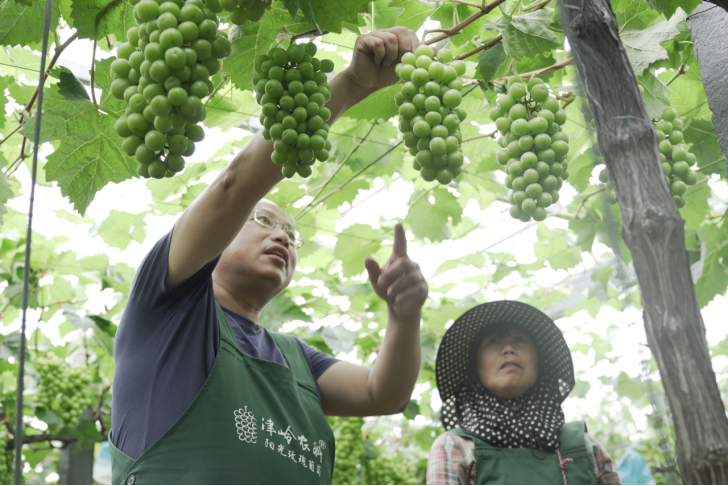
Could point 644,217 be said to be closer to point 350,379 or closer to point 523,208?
point 523,208

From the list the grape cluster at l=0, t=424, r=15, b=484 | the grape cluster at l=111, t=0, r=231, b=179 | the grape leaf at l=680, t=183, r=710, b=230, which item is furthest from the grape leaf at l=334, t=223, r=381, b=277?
the grape cluster at l=0, t=424, r=15, b=484

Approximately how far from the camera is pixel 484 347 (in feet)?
6.91

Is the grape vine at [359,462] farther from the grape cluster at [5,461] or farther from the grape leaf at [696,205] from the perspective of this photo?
the grape leaf at [696,205]

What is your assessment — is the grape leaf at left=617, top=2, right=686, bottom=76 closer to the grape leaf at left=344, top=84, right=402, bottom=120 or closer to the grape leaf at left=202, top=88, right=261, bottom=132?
the grape leaf at left=344, top=84, right=402, bottom=120

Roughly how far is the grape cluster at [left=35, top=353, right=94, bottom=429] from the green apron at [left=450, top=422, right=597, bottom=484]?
100.0 inches

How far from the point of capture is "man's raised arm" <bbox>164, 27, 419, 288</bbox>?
1.06 meters

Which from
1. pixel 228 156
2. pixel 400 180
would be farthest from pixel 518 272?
pixel 228 156

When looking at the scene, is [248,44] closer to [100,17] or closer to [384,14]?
[100,17]

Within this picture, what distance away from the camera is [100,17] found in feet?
3.64

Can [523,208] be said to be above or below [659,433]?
above

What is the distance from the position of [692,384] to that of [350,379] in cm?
150

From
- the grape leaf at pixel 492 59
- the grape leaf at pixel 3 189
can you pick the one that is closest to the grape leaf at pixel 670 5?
the grape leaf at pixel 492 59

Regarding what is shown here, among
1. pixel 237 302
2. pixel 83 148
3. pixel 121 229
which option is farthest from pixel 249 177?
pixel 121 229

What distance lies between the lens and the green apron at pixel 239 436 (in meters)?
1.26
